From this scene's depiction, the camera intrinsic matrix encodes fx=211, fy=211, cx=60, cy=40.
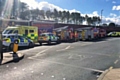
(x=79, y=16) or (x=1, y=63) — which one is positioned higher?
(x=79, y=16)

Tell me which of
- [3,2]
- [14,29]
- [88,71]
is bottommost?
[88,71]

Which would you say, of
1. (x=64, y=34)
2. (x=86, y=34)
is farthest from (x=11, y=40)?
(x=86, y=34)

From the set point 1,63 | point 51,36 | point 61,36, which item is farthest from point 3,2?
point 1,63

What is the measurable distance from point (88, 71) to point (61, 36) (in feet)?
81.4

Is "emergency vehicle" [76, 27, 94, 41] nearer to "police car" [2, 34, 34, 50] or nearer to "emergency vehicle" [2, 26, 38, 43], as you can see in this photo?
"emergency vehicle" [2, 26, 38, 43]

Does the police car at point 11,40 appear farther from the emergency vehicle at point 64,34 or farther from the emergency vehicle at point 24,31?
the emergency vehicle at point 64,34

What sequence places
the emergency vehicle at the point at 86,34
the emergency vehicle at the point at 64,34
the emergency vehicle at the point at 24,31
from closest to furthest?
the emergency vehicle at the point at 24,31 → the emergency vehicle at the point at 64,34 → the emergency vehicle at the point at 86,34

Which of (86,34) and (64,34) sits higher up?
(64,34)

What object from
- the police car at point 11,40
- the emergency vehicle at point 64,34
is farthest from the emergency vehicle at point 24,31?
the emergency vehicle at point 64,34

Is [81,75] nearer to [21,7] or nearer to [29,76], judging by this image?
[29,76]

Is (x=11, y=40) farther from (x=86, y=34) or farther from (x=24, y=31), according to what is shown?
(x=86, y=34)

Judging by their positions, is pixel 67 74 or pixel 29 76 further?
pixel 67 74

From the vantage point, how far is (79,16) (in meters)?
102

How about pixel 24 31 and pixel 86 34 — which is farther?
pixel 86 34
